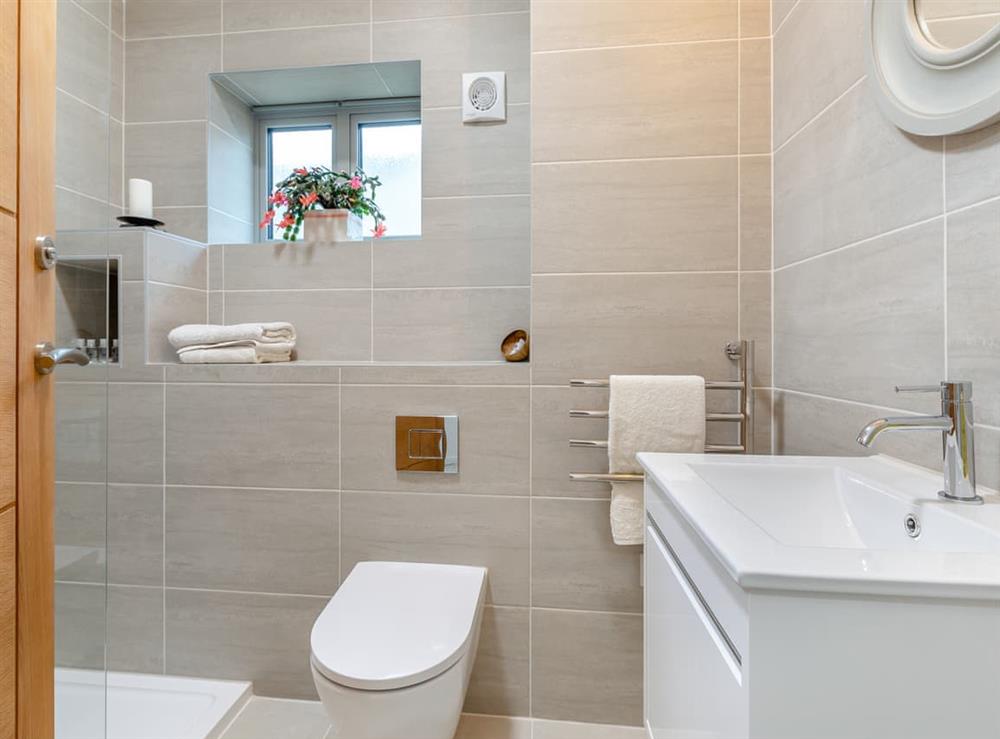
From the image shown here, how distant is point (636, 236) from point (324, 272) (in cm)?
107

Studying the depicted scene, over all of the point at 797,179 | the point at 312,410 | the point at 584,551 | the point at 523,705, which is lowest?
the point at 523,705

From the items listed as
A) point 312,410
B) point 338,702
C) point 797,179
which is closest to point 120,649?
point 312,410

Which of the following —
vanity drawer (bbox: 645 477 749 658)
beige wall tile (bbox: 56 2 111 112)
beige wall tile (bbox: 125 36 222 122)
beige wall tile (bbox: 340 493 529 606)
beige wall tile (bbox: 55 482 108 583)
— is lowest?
beige wall tile (bbox: 340 493 529 606)

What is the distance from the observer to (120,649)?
66.1 inches

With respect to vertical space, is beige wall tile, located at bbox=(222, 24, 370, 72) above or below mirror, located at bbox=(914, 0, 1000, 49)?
above

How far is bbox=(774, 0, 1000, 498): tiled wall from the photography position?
762mm

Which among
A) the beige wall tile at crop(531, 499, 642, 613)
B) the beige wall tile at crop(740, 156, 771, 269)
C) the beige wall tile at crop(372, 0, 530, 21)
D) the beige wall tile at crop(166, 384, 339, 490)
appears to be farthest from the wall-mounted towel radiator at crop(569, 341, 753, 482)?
the beige wall tile at crop(372, 0, 530, 21)

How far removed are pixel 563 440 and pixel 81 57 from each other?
136cm

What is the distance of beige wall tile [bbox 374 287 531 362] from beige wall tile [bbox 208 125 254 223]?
2.32 feet

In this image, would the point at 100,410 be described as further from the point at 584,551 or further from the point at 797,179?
the point at 797,179

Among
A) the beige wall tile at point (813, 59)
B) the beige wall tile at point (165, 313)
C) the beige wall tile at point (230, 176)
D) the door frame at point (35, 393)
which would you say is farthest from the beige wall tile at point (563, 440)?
the beige wall tile at point (230, 176)

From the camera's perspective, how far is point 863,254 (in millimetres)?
1032

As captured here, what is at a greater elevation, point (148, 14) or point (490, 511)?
point (148, 14)

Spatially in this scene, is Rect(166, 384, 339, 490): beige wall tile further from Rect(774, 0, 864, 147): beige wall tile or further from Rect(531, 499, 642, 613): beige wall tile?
Rect(774, 0, 864, 147): beige wall tile
